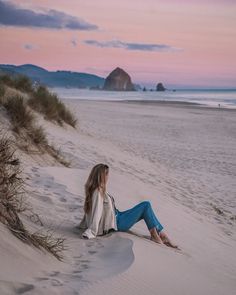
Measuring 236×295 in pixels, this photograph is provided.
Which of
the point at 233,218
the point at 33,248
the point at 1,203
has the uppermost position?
the point at 1,203

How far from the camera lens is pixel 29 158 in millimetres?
9625

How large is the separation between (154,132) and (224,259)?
54.0ft

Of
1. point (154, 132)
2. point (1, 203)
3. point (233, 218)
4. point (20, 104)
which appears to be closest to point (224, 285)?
point (1, 203)

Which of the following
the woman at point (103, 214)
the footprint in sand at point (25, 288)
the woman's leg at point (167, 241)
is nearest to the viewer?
the footprint in sand at point (25, 288)

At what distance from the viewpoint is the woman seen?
588cm

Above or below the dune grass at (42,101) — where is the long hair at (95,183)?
below

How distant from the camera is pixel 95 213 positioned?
19.3 feet

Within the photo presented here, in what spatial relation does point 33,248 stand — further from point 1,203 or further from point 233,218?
point 233,218

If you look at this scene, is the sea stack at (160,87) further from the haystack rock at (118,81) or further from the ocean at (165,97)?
the ocean at (165,97)

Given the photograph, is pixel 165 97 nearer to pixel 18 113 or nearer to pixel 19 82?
pixel 19 82

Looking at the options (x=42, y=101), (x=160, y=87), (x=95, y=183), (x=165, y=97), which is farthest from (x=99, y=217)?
(x=160, y=87)

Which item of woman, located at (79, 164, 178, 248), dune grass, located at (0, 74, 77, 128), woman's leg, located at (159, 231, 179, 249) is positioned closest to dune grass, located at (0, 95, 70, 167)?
dune grass, located at (0, 74, 77, 128)

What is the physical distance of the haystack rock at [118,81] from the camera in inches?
5728

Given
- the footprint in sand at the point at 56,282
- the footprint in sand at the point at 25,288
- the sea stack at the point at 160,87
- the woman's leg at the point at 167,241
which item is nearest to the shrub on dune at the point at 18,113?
the woman's leg at the point at 167,241
